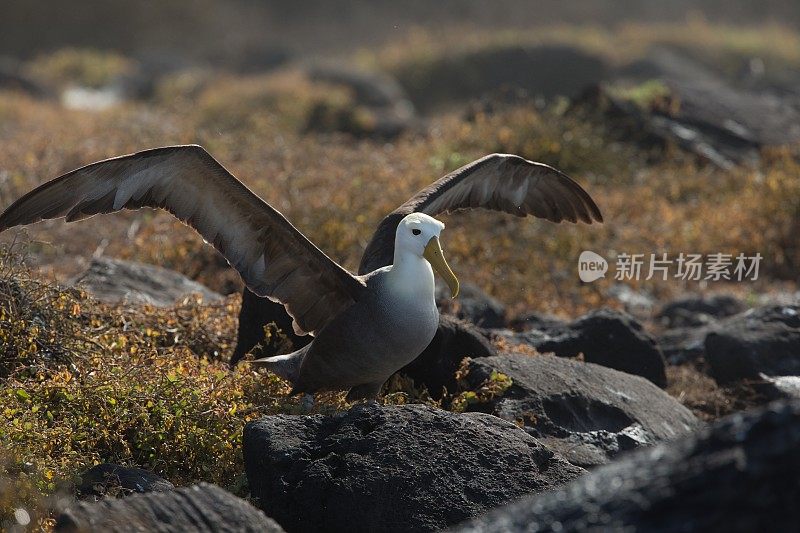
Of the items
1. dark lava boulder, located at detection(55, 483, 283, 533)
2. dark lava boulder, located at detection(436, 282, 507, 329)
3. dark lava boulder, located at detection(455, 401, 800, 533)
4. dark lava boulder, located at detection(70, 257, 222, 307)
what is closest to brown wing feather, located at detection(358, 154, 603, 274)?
dark lava boulder, located at detection(436, 282, 507, 329)

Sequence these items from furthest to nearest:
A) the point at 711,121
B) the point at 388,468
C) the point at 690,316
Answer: the point at 711,121 → the point at 690,316 → the point at 388,468

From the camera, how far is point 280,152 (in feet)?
39.2

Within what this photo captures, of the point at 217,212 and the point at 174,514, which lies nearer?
the point at 174,514

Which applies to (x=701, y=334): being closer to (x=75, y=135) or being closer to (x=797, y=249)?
(x=797, y=249)

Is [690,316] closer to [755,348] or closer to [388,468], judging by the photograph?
[755,348]

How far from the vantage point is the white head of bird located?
4.98 meters

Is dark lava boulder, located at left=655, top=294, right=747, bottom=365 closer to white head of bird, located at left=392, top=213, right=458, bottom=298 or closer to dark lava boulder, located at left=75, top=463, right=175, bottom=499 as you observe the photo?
white head of bird, located at left=392, top=213, right=458, bottom=298

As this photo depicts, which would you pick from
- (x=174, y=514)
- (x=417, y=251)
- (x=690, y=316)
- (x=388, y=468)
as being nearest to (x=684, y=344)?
(x=690, y=316)

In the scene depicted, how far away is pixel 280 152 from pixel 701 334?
18.5 feet

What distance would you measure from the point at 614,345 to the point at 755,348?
798 millimetres

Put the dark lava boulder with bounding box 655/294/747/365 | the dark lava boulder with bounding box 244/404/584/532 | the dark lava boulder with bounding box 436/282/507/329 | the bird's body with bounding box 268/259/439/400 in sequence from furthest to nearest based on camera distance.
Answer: the dark lava boulder with bounding box 655/294/747/365 < the dark lava boulder with bounding box 436/282/507/329 < the bird's body with bounding box 268/259/439/400 < the dark lava boulder with bounding box 244/404/584/532
